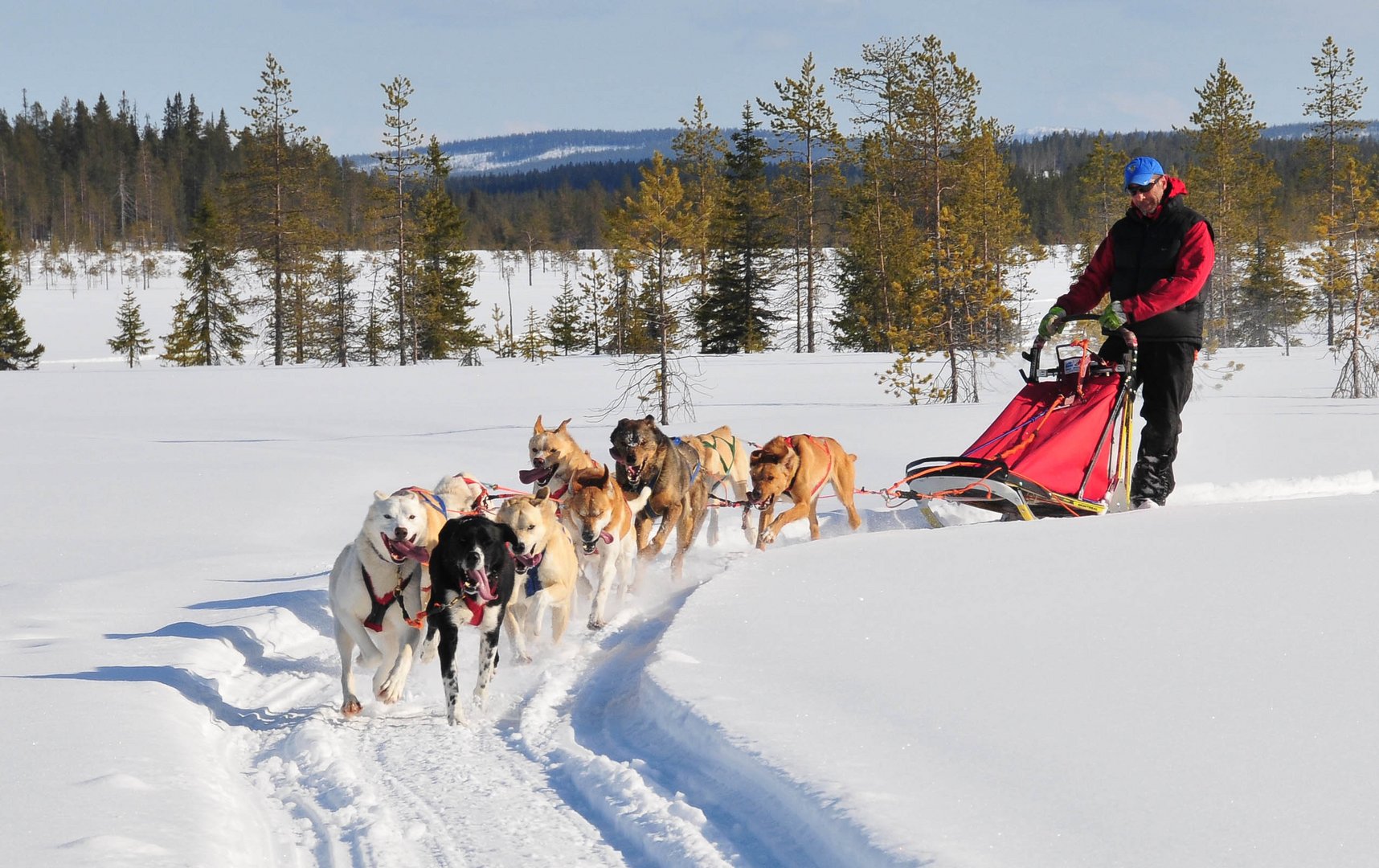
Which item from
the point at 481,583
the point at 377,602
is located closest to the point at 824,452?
the point at 481,583

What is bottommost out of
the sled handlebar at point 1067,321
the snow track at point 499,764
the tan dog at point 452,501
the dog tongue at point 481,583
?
the snow track at point 499,764

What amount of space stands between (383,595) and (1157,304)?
425 cm

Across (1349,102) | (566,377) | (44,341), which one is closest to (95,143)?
(44,341)

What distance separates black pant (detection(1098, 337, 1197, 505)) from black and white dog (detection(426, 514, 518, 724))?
382cm

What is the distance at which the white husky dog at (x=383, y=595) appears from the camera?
4203 millimetres

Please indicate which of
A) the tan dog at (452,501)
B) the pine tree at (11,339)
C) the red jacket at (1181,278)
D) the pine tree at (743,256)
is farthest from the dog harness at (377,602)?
the pine tree at (11,339)

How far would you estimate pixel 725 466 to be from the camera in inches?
283

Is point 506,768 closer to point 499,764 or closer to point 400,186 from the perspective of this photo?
point 499,764

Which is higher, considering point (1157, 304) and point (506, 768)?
point (1157, 304)

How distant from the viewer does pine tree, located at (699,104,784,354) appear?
111 ft

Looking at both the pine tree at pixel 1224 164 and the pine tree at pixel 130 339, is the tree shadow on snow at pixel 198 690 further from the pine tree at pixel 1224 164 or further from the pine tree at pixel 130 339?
the pine tree at pixel 130 339

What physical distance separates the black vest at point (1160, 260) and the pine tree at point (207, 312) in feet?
117

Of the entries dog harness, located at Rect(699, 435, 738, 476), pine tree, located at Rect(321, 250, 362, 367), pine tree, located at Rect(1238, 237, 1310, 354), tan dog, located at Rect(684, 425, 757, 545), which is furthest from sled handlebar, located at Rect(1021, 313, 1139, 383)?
pine tree, located at Rect(321, 250, 362, 367)

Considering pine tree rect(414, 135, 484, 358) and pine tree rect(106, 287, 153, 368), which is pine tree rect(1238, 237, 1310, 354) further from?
pine tree rect(106, 287, 153, 368)
